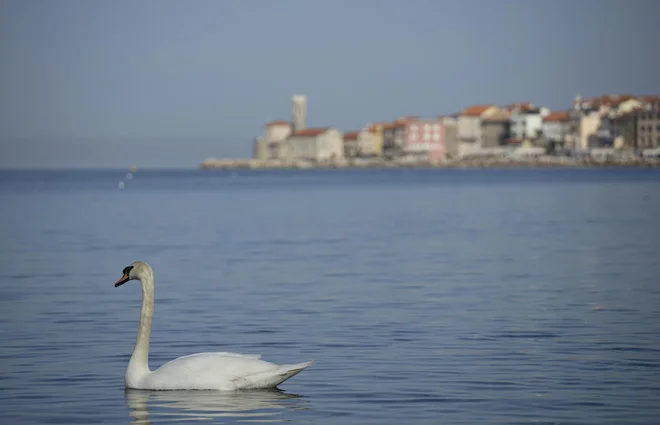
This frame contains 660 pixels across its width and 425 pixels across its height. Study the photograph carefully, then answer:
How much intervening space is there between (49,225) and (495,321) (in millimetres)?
29636

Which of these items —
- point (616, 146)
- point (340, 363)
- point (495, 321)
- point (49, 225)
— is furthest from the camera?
point (616, 146)

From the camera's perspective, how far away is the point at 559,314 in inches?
673

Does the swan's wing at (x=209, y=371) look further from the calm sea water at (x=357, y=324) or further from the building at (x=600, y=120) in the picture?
the building at (x=600, y=120)

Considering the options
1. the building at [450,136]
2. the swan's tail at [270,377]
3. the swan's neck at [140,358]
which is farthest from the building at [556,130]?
the swan's tail at [270,377]

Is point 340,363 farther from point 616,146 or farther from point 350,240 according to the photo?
point 616,146

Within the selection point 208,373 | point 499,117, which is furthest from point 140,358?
point 499,117

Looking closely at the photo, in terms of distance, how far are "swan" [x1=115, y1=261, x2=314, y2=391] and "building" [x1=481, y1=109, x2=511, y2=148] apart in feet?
580

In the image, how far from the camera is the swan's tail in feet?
36.6

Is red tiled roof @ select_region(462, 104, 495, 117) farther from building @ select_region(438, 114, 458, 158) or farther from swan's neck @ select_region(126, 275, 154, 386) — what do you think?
swan's neck @ select_region(126, 275, 154, 386)

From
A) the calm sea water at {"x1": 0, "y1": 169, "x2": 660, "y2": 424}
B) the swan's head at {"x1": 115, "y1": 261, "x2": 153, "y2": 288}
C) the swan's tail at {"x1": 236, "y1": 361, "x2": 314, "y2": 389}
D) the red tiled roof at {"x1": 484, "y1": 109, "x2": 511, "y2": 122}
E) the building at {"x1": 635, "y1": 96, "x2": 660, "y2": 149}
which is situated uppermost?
the red tiled roof at {"x1": 484, "y1": 109, "x2": 511, "y2": 122}

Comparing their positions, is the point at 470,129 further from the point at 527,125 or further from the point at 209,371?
the point at 209,371

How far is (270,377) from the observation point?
36.9ft

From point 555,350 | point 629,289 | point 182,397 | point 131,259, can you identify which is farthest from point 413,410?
point 131,259

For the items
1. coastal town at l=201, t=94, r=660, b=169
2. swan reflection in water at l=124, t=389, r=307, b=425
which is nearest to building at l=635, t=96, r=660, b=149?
coastal town at l=201, t=94, r=660, b=169
